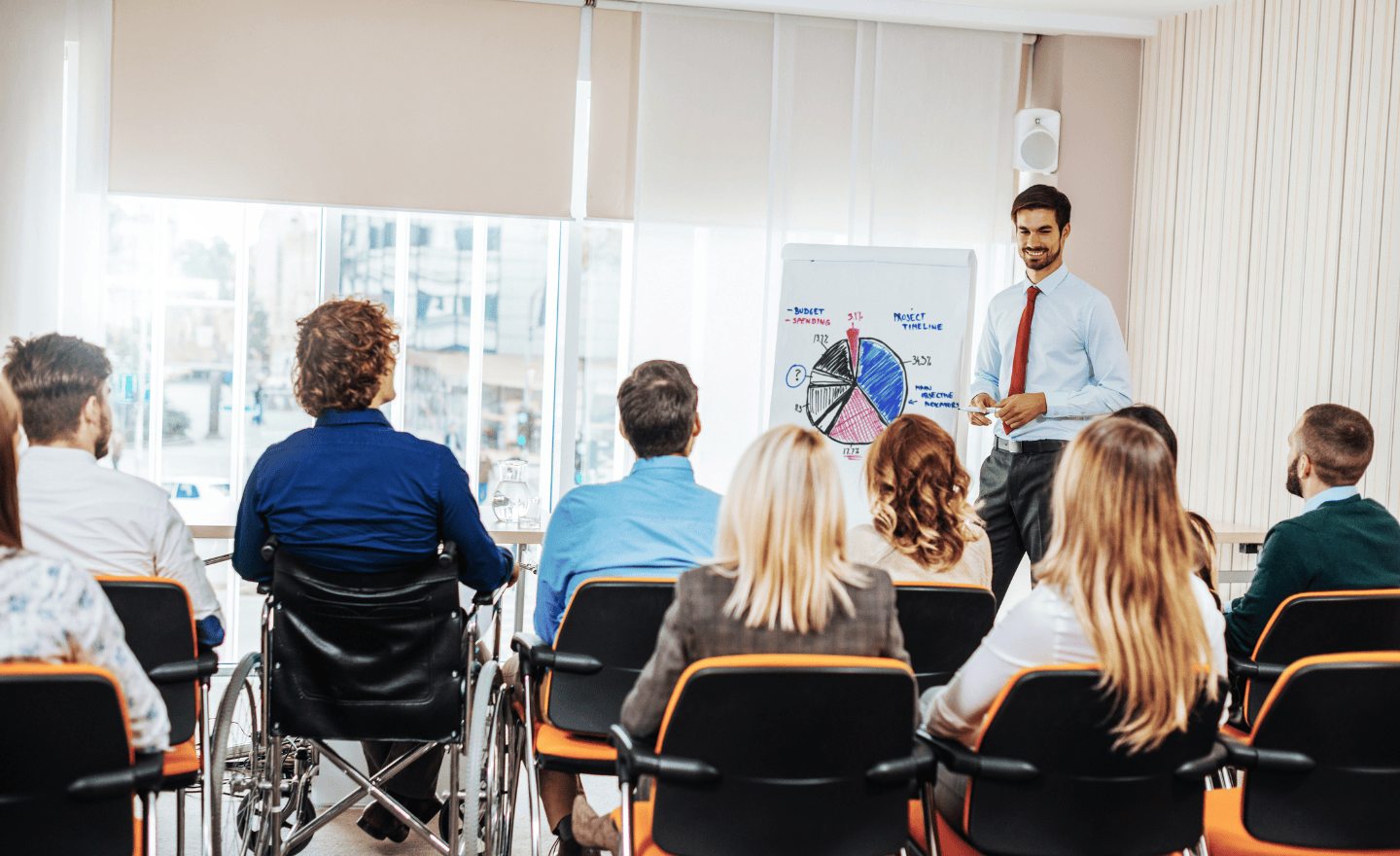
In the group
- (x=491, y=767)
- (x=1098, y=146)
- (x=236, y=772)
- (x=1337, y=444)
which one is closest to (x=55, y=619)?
(x=491, y=767)

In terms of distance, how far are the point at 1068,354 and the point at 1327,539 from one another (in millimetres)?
1264

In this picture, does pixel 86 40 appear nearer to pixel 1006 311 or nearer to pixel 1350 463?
pixel 1006 311

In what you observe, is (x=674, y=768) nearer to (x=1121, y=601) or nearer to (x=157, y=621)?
(x=1121, y=601)

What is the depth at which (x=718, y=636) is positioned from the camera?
1645mm

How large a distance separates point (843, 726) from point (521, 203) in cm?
360

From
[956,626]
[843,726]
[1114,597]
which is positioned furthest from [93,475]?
[1114,597]

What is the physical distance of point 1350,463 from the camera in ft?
8.53

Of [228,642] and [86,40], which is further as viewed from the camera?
[228,642]

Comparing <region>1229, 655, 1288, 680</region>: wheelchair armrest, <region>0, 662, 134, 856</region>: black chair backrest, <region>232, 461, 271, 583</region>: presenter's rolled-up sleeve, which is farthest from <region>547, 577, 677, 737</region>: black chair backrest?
<region>1229, 655, 1288, 680</region>: wheelchair armrest

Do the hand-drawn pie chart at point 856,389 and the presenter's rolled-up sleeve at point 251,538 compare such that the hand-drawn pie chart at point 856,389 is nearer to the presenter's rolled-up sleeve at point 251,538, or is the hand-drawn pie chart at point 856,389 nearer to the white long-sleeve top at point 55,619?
the presenter's rolled-up sleeve at point 251,538

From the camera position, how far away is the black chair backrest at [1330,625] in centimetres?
230

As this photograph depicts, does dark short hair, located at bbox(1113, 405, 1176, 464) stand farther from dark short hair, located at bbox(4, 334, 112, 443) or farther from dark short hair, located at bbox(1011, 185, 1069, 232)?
dark short hair, located at bbox(4, 334, 112, 443)

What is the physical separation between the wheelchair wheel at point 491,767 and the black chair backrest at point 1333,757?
151cm

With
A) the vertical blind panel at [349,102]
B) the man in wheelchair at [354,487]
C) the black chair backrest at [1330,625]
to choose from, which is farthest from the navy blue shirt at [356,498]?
the vertical blind panel at [349,102]
